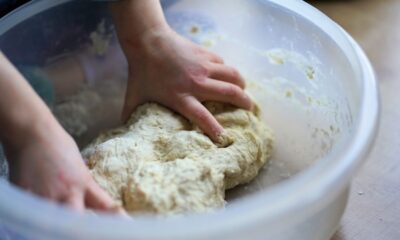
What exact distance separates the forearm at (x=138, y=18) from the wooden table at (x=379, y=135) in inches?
13.4

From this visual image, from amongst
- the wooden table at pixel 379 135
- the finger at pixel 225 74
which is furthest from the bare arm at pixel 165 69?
the wooden table at pixel 379 135

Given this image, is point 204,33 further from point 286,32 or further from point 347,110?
point 347,110

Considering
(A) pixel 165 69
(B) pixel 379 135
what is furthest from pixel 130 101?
(B) pixel 379 135

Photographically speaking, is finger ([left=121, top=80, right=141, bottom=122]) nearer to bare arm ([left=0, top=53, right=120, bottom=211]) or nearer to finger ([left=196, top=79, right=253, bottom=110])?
finger ([left=196, top=79, right=253, bottom=110])

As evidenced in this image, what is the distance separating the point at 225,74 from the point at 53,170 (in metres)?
0.31

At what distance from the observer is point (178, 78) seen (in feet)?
2.37

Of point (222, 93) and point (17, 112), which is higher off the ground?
point (17, 112)

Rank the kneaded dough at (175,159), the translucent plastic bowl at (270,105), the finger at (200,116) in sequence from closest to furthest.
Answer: the translucent plastic bowl at (270,105)
the kneaded dough at (175,159)
the finger at (200,116)

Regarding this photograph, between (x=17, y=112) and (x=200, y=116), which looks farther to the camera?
(x=200, y=116)

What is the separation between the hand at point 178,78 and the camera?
0.72m

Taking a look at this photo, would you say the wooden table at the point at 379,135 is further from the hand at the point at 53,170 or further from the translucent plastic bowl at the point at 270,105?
the hand at the point at 53,170

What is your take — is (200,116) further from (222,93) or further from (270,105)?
(270,105)

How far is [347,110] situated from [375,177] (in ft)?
0.47

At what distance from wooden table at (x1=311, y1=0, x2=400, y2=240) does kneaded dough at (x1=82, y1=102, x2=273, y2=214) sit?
0.14 meters
